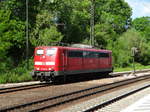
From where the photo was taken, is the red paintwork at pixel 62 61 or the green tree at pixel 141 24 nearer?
the red paintwork at pixel 62 61

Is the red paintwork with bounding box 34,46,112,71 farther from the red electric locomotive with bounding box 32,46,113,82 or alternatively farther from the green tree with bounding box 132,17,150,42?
the green tree with bounding box 132,17,150,42

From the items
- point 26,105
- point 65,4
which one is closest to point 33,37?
point 65,4

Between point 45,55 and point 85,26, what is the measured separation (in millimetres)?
40311

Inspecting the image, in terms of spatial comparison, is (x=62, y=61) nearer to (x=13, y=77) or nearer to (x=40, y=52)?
(x=40, y=52)

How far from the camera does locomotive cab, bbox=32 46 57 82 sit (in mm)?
24688

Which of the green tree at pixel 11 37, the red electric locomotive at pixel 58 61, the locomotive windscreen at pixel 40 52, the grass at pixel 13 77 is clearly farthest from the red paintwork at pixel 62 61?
the green tree at pixel 11 37

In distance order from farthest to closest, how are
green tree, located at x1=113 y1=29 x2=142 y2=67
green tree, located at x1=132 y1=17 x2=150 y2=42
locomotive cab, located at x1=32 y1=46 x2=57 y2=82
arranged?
green tree, located at x1=132 y1=17 x2=150 y2=42, green tree, located at x1=113 y1=29 x2=142 y2=67, locomotive cab, located at x1=32 y1=46 x2=57 y2=82

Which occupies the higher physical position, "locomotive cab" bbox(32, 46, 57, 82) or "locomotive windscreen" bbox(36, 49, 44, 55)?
"locomotive windscreen" bbox(36, 49, 44, 55)

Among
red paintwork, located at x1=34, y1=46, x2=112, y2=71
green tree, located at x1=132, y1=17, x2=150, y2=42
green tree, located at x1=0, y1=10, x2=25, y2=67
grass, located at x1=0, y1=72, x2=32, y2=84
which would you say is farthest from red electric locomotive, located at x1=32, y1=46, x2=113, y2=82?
green tree, located at x1=132, y1=17, x2=150, y2=42

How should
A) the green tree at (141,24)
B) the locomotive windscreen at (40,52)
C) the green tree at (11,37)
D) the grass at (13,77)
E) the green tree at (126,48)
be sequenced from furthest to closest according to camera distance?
the green tree at (141,24) < the green tree at (126,48) < the green tree at (11,37) < the grass at (13,77) < the locomotive windscreen at (40,52)

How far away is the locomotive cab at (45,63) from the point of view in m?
24.7

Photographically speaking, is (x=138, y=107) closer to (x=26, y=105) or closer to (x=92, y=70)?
(x=26, y=105)

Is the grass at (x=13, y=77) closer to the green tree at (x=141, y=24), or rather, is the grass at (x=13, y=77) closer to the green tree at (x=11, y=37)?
the green tree at (x=11, y=37)

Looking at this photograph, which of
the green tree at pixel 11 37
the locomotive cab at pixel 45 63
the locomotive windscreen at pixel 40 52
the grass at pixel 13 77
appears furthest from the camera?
the green tree at pixel 11 37
